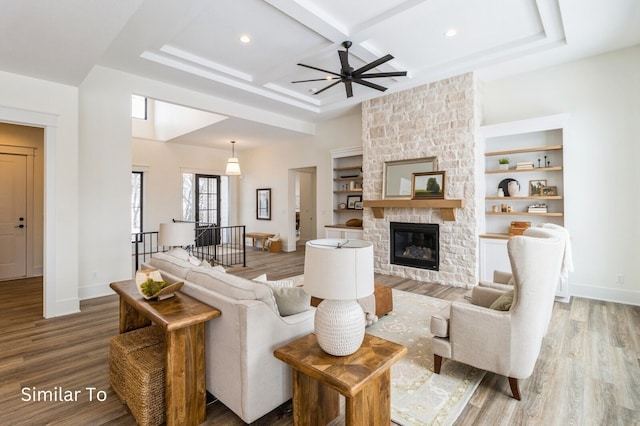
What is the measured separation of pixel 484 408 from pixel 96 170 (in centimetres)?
524

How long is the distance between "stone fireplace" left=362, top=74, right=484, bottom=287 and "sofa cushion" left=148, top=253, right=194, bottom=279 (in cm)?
407

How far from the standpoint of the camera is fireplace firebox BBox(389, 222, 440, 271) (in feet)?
17.5

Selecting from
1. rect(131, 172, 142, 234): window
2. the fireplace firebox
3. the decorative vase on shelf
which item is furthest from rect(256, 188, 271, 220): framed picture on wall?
the decorative vase on shelf

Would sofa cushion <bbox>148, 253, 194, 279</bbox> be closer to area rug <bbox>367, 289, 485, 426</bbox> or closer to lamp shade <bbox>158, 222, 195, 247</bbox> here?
lamp shade <bbox>158, 222, 195, 247</bbox>

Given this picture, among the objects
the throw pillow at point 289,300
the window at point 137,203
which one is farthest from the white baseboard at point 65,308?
the window at point 137,203

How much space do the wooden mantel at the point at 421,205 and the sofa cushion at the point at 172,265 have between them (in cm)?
384

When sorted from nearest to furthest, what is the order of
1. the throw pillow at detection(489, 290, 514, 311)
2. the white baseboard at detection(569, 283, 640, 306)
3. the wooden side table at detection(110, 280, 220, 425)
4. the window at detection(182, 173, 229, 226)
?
the wooden side table at detection(110, 280, 220, 425) < the throw pillow at detection(489, 290, 514, 311) < the white baseboard at detection(569, 283, 640, 306) < the window at detection(182, 173, 229, 226)

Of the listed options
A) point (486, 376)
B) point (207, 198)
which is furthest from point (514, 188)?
point (207, 198)

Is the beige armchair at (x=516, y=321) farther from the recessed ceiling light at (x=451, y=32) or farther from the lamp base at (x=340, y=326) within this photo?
the recessed ceiling light at (x=451, y=32)

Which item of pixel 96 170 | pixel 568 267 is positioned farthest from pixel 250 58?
pixel 568 267

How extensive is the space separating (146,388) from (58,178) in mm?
3261

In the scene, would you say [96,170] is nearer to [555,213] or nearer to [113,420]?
[113,420]

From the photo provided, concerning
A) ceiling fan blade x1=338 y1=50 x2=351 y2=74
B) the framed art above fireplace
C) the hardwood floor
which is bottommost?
the hardwood floor

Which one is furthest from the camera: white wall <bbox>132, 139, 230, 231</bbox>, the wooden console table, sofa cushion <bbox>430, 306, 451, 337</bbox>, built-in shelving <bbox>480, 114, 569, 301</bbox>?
the wooden console table
